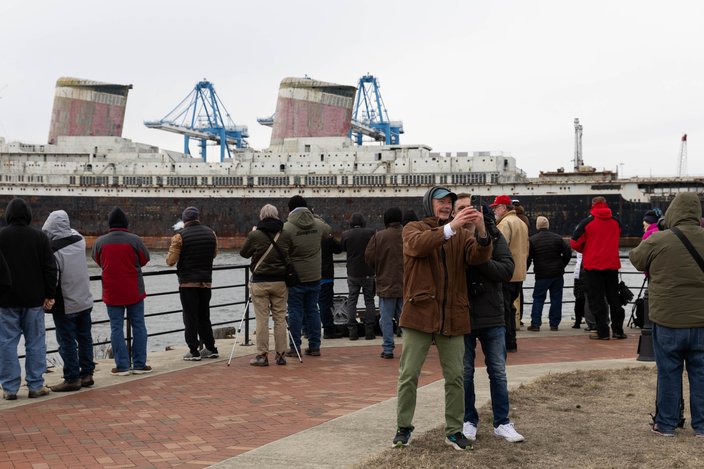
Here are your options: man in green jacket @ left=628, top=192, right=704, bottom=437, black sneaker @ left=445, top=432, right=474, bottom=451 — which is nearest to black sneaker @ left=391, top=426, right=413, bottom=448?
black sneaker @ left=445, top=432, right=474, bottom=451

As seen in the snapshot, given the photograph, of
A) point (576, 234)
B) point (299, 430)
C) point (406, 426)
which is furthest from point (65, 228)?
point (576, 234)

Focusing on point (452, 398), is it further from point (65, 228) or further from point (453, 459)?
point (65, 228)

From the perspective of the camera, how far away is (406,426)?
16.3ft

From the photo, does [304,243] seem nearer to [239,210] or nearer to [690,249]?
[690,249]

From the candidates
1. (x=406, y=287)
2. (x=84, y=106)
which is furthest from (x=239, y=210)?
(x=406, y=287)

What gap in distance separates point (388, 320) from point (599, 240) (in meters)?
3.00

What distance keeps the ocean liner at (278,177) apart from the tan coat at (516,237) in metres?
38.1

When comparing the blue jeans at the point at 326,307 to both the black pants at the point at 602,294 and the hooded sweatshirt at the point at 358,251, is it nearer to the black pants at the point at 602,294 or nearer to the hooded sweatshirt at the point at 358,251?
the hooded sweatshirt at the point at 358,251

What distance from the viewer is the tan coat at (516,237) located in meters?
9.67

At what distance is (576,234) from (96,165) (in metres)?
52.0

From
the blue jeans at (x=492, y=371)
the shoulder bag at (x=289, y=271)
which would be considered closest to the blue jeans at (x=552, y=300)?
the shoulder bag at (x=289, y=271)

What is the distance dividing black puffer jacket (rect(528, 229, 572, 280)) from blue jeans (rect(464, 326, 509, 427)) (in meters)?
5.93

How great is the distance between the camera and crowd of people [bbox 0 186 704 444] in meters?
4.99

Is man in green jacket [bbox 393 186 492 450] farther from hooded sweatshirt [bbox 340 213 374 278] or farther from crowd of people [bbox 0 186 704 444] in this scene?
hooded sweatshirt [bbox 340 213 374 278]
